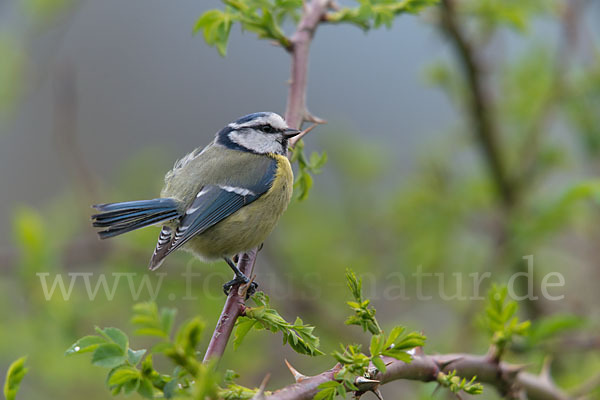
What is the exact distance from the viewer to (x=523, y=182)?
13.4ft

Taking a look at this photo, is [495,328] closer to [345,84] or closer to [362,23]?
[362,23]

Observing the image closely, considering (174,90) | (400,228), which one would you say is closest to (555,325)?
(400,228)

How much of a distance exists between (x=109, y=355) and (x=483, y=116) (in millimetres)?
3016

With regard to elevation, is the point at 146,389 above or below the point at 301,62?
A: below

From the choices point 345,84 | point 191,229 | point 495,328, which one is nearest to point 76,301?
point 191,229

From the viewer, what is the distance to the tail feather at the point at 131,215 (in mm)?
2613

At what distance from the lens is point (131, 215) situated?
2787mm

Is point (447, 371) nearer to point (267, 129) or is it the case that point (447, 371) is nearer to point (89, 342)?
point (89, 342)

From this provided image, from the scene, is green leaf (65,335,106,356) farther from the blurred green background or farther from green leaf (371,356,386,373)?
the blurred green background

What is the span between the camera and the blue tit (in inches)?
114

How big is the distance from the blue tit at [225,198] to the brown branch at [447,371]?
41.3 inches

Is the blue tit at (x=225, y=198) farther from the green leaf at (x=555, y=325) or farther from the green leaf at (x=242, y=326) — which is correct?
the green leaf at (x=555, y=325)

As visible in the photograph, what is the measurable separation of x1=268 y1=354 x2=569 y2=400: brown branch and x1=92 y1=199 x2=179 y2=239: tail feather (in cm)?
124

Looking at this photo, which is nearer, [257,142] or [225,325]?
[225,325]
